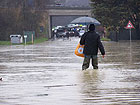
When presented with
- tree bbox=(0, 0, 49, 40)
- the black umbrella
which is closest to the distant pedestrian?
the black umbrella

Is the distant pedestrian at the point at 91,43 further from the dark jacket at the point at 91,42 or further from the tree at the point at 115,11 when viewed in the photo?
the tree at the point at 115,11

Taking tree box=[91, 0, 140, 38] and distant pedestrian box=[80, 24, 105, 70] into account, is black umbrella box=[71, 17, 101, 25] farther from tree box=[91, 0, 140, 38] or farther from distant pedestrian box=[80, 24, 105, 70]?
tree box=[91, 0, 140, 38]

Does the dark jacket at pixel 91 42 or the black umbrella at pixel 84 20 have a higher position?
the dark jacket at pixel 91 42

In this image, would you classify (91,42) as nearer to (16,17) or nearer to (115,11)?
(115,11)

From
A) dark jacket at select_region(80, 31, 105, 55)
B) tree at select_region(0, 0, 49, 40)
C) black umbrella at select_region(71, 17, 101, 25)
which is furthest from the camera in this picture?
tree at select_region(0, 0, 49, 40)

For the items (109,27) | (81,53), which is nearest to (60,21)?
(109,27)

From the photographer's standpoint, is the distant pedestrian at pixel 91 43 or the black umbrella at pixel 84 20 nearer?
the distant pedestrian at pixel 91 43

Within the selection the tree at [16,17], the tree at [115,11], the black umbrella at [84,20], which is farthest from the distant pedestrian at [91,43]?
the tree at [16,17]

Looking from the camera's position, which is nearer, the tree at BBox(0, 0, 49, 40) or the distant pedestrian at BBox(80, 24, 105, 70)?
the distant pedestrian at BBox(80, 24, 105, 70)

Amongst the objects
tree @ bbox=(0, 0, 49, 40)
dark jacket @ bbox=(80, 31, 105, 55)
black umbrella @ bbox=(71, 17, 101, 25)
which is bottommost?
tree @ bbox=(0, 0, 49, 40)

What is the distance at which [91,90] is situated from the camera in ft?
36.3

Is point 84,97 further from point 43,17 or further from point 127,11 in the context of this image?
point 43,17

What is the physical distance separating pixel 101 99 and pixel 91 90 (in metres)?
1.39

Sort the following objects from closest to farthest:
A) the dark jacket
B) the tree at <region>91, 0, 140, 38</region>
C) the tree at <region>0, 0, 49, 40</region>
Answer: the dark jacket < the tree at <region>91, 0, 140, 38</region> < the tree at <region>0, 0, 49, 40</region>
